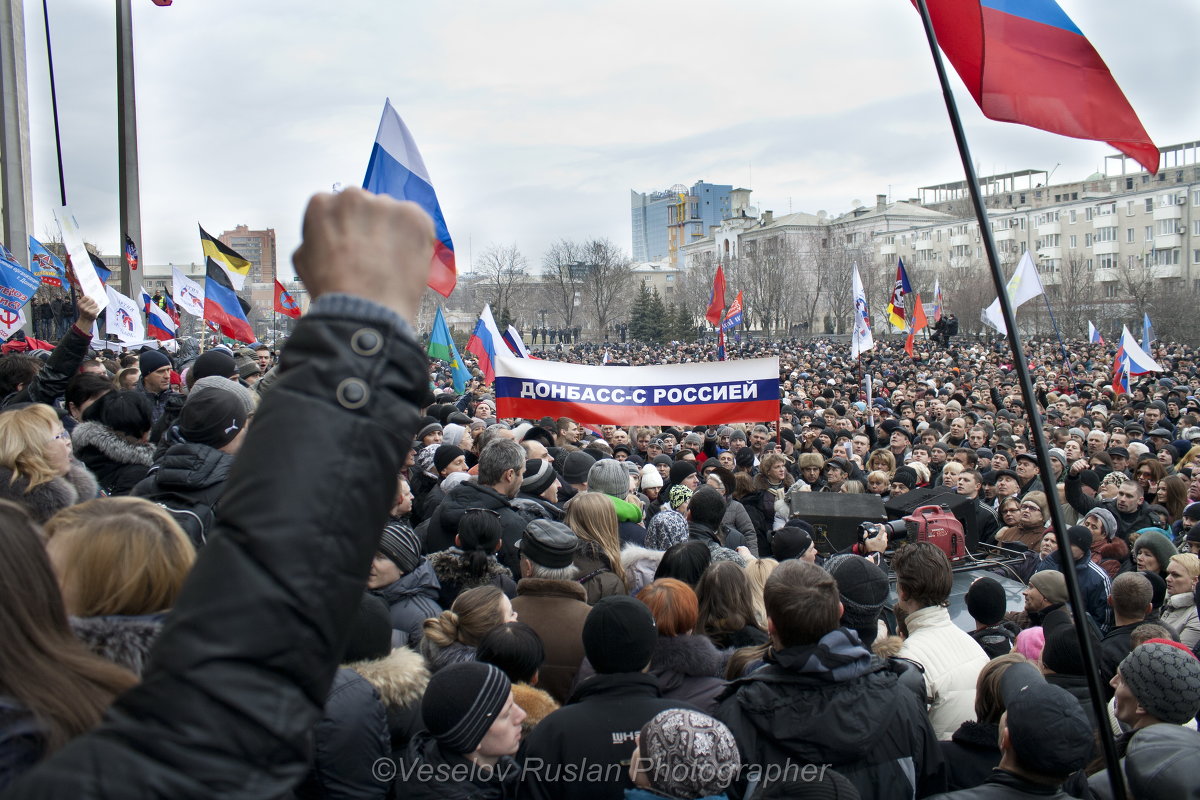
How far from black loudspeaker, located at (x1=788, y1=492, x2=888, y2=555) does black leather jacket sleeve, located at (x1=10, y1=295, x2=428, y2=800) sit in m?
6.95

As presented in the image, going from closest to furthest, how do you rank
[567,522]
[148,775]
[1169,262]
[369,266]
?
[148,775] → [369,266] → [567,522] → [1169,262]

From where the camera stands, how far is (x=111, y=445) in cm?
509

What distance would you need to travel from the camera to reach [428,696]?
10.0 feet

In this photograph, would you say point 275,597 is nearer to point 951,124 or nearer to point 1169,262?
point 951,124

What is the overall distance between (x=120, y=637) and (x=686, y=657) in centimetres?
251

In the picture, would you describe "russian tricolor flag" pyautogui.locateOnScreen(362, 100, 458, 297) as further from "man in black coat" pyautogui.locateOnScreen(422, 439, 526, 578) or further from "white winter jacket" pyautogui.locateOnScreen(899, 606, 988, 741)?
"white winter jacket" pyautogui.locateOnScreen(899, 606, 988, 741)

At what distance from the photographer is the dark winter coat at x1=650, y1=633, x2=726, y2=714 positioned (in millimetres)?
3711

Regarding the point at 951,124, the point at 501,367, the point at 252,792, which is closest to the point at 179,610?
the point at 252,792

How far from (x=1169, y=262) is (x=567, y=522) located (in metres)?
105

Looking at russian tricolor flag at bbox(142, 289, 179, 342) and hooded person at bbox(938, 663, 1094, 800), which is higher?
russian tricolor flag at bbox(142, 289, 179, 342)

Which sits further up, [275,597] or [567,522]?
[275,597]

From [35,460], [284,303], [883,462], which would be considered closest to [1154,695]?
[35,460]

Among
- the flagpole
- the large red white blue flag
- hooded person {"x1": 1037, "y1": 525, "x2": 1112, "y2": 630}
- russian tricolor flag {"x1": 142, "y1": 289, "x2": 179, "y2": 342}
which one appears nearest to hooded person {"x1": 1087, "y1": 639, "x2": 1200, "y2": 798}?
the flagpole

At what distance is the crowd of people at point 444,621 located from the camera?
0.95 metres
